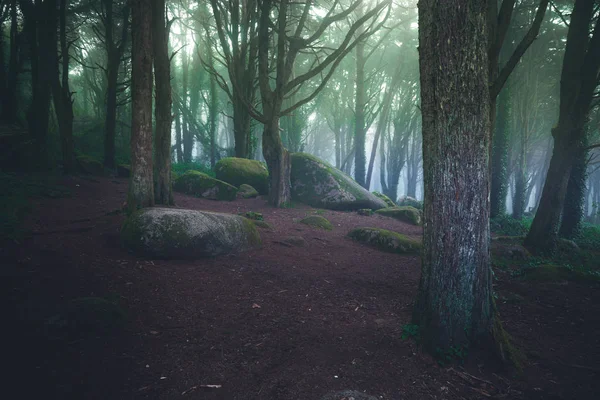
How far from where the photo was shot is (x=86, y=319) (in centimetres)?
290

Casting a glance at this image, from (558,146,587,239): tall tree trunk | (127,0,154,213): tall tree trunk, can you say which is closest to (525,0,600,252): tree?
(558,146,587,239): tall tree trunk

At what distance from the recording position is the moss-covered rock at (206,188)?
10458mm

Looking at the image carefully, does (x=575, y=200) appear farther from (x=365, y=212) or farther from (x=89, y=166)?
(x=89, y=166)

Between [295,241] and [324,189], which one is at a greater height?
[324,189]

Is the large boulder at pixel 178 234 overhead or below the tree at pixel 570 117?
below

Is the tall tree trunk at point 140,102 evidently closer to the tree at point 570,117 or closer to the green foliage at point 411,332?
the green foliage at point 411,332

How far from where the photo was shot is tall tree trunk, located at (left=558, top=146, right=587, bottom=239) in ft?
31.1

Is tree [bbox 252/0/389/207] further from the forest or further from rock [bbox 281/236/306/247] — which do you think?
rock [bbox 281/236/306/247]

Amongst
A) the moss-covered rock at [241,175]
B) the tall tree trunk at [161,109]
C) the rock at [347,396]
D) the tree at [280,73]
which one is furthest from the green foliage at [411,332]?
the moss-covered rock at [241,175]

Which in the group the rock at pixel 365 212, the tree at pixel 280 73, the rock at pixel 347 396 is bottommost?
the rock at pixel 347 396

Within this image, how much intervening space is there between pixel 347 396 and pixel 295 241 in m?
4.35

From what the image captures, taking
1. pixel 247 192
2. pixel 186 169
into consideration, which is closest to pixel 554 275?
pixel 247 192

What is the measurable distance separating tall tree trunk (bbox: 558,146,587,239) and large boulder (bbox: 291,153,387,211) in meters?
Answer: 6.18

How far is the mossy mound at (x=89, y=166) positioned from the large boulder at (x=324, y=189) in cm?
747
